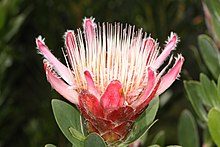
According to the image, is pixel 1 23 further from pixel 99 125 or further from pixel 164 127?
pixel 164 127

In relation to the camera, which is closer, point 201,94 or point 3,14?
point 201,94

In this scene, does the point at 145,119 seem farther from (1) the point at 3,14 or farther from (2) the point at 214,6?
(1) the point at 3,14

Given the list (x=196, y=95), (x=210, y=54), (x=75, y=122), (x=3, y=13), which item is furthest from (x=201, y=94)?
(x=3, y=13)

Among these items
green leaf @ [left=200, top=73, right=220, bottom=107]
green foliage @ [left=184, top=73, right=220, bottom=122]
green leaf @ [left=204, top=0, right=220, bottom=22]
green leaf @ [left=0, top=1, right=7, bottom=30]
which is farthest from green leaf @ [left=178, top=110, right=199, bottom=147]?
green leaf @ [left=0, top=1, right=7, bottom=30]

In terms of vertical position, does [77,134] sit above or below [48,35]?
below

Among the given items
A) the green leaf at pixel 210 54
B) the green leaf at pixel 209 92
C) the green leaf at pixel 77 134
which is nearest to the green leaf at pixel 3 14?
the green leaf at pixel 210 54

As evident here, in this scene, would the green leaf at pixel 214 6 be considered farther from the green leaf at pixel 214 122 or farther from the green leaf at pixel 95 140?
the green leaf at pixel 95 140

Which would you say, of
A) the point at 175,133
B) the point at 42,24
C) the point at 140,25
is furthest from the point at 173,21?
the point at 175,133
